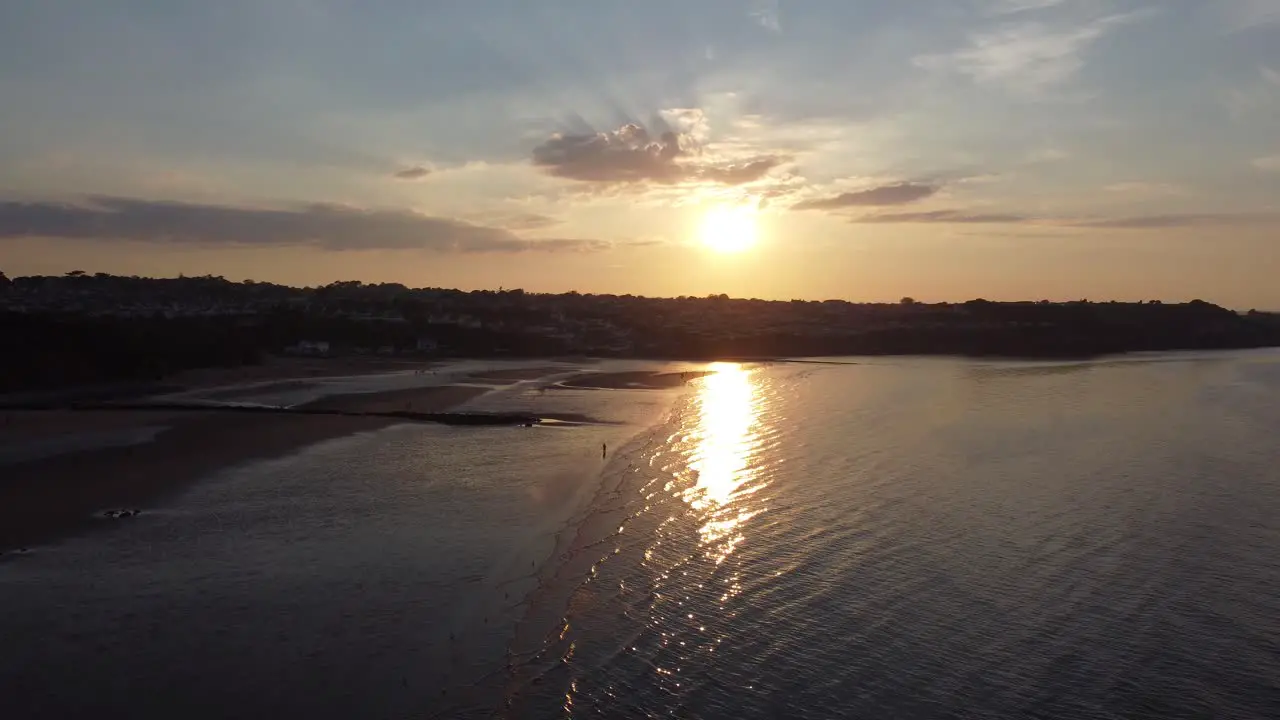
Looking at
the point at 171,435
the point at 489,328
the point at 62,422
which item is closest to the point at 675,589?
the point at 171,435

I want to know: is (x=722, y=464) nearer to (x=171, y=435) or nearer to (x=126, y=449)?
(x=126, y=449)

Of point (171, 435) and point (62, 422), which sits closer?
point (171, 435)

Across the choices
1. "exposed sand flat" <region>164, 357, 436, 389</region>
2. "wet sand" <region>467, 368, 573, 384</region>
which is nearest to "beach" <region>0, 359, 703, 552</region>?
"exposed sand flat" <region>164, 357, 436, 389</region>

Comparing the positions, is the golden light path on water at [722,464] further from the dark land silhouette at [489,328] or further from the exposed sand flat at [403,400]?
the dark land silhouette at [489,328]

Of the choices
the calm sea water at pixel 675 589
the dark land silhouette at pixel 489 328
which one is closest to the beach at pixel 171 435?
the calm sea water at pixel 675 589

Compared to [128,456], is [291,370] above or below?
above

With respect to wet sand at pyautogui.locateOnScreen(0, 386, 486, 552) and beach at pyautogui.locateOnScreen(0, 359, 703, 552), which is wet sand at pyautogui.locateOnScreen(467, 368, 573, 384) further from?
wet sand at pyautogui.locateOnScreen(0, 386, 486, 552)

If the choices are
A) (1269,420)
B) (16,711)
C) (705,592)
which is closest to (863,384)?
(1269,420)
